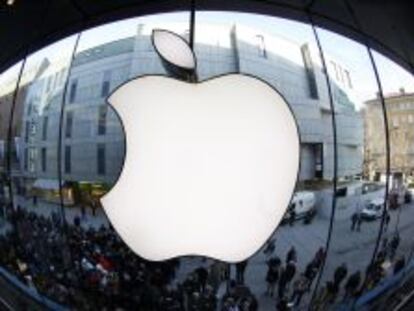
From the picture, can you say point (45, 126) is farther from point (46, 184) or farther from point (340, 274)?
point (340, 274)

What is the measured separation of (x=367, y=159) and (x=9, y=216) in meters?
0.43

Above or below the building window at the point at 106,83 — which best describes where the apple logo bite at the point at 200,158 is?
below

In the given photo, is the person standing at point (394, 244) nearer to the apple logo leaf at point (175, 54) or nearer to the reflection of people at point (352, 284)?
the reflection of people at point (352, 284)

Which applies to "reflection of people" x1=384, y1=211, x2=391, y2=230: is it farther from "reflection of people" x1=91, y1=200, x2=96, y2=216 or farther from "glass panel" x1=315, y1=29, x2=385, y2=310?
"reflection of people" x1=91, y1=200, x2=96, y2=216

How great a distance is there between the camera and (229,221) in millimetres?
648

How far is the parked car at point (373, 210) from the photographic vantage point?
71 centimetres

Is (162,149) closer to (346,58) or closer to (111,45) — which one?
(111,45)

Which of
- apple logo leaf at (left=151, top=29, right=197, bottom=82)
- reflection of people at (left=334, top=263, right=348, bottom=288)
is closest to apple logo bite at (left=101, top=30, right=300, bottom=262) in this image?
apple logo leaf at (left=151, top=29, right=197, bottom=82)

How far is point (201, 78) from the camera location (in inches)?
24.6

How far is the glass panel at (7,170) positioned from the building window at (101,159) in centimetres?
15

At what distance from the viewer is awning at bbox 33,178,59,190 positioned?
2.24 feet

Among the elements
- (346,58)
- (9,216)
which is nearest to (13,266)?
(9,216)

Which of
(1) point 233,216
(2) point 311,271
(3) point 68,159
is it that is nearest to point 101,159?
(3) point 68,159

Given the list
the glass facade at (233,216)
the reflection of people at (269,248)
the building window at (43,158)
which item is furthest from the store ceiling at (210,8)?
the reflection of people at (269,248)
